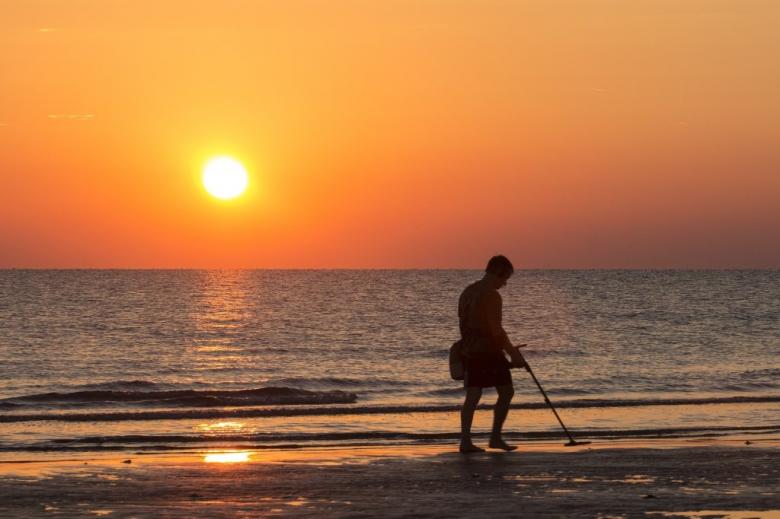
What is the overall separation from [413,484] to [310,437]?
6.84 m

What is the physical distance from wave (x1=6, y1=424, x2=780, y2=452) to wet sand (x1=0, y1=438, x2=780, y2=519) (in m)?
2.44

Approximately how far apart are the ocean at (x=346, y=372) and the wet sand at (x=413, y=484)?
129 inches

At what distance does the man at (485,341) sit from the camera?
12.8 metres

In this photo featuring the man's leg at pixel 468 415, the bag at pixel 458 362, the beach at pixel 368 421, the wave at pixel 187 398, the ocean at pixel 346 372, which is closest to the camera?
the beach at pixel 368 421

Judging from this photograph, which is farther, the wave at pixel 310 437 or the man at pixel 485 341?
the wave at pixel 310 437

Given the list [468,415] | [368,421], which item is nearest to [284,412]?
[368,421]

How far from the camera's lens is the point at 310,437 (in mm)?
17281

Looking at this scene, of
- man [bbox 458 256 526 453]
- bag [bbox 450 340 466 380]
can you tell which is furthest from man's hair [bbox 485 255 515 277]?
bag [bbox 450 340 466 380]

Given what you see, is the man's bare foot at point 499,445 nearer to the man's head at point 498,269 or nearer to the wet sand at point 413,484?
the wet sand at point 413,484

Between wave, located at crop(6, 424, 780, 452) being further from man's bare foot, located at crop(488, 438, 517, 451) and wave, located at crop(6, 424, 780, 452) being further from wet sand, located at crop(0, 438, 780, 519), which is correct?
man's bare foot, located at crop(488, 438, 517, 451)

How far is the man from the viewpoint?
12828mm

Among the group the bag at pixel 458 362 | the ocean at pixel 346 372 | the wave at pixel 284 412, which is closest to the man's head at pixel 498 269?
the bag at pixel 458 362

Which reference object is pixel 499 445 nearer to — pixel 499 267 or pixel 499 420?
pixel 499 420

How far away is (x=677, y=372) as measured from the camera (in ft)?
113
